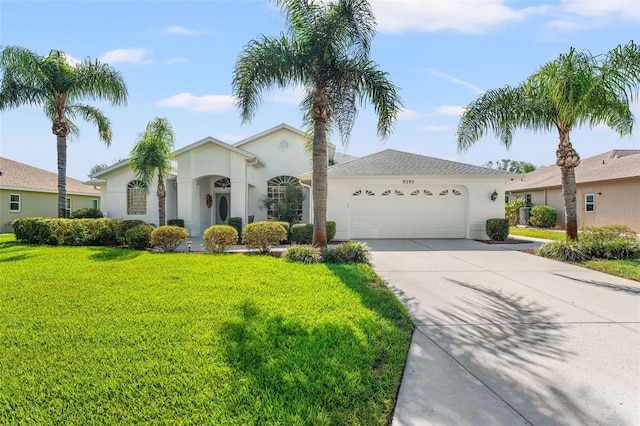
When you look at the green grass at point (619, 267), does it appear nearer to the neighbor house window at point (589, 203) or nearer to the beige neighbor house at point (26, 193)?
the neighbor house window at point (589, 203)

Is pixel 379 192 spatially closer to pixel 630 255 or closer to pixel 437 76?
pixel 437 76

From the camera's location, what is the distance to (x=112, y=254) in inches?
417

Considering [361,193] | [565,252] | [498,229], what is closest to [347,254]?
[361,193]

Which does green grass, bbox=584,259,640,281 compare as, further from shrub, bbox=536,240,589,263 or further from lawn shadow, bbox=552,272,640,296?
lawn shadow, bbox=552,272,640,296

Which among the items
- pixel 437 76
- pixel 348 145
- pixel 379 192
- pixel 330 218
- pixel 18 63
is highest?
pixel 18 63

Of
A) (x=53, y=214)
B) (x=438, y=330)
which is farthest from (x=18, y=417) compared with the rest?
(x=53, y=214)

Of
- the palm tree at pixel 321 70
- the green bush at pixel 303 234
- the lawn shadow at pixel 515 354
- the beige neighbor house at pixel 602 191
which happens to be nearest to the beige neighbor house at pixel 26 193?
the green bush at pixel 303 234

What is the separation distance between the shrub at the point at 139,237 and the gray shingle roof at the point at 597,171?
640 inches

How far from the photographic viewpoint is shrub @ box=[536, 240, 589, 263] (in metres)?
9.88

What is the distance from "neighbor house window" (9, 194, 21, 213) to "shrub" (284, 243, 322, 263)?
21.1m

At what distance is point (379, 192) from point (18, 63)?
54.4 ft

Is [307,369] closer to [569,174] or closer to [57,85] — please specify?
[569,174]

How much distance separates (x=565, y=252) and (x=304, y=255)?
7.90 meters

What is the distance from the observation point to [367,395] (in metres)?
3.11
